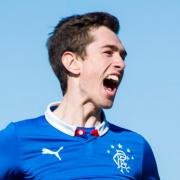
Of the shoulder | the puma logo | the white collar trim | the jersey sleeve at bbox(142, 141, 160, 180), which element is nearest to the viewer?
the puma logo

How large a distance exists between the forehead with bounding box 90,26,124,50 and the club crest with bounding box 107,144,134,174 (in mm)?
1045

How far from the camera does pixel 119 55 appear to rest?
6586 mm

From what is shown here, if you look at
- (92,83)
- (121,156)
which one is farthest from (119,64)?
(121,156)

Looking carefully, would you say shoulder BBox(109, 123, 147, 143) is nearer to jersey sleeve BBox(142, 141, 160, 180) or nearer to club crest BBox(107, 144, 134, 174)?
jersey sleeve BBox(142, 141, 160, 180)

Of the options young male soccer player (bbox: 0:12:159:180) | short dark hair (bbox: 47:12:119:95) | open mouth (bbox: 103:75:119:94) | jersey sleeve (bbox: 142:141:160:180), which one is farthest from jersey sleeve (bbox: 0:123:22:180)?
jersey sleeve (bbox: 142:141:160:180)

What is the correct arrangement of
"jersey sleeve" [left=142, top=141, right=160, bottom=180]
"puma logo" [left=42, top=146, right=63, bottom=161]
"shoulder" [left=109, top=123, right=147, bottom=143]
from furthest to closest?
"shoulder" [left=109, top=123, right=147, bottom=143] < "jersey sleeve" [left=142, top=141, right=160, bottom=180] < "puma logo" [left=42, top=146, right=63, bottom=161]

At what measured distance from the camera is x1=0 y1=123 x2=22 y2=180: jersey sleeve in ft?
20.1

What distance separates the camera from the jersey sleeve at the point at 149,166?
6.68 m

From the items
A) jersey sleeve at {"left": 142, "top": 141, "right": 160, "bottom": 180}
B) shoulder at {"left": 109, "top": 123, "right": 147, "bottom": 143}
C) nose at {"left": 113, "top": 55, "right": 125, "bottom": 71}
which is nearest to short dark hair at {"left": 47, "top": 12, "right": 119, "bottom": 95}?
nose at {"left": 113, "top": 55, "right": 125, "bottom": 71}

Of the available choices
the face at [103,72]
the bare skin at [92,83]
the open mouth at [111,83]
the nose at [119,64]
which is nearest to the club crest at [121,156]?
the bare skin at [92,83]

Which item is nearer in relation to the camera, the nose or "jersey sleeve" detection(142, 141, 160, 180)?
the nose

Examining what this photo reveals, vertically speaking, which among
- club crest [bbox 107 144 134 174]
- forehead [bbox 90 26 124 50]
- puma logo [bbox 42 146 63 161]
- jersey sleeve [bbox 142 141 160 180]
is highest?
forehead [bbox 90 26 124 50]

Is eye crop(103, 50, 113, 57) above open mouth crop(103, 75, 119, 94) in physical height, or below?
above

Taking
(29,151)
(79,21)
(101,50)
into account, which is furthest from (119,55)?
(29,151)
